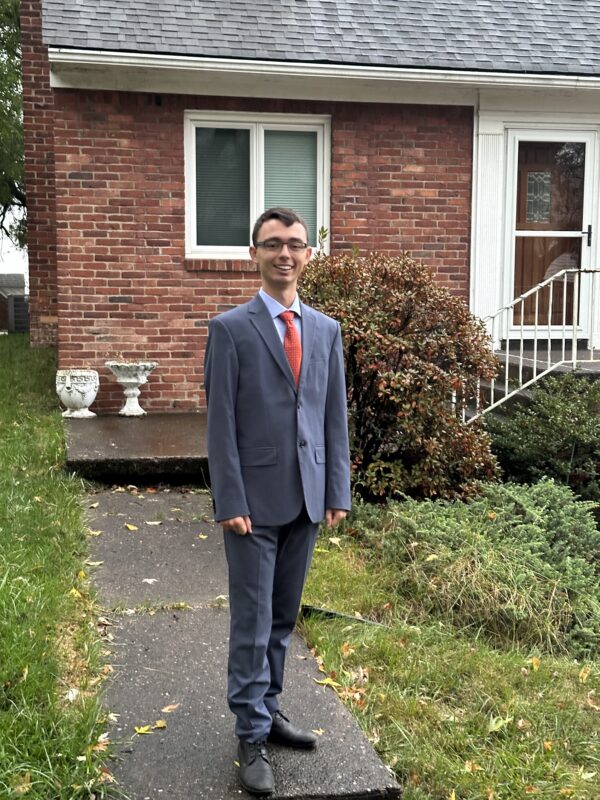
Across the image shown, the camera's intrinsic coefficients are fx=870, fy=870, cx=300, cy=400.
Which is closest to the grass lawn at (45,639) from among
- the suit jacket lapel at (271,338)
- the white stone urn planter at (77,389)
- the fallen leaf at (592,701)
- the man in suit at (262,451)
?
the man in suit at (262,451)

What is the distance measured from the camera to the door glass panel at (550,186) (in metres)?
9.43

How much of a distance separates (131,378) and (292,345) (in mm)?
5403

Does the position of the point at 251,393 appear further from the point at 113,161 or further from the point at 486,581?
the point at 113,161

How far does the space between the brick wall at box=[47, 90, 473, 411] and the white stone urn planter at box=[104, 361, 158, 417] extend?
0.29 metres

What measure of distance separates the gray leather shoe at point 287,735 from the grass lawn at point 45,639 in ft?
1.96

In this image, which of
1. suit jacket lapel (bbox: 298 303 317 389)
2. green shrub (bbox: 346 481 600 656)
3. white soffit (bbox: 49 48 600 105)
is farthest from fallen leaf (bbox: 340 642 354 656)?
white soffit (bbox: 49 48 600 105)

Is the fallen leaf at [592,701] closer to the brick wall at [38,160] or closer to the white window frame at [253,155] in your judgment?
the white window frame at [253,155]

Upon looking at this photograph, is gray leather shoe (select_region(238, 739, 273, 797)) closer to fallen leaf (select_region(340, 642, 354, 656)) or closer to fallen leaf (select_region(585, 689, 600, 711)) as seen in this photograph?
fallen leaf (select_region(340, 642, 354, 656))

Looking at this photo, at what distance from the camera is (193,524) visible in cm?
569

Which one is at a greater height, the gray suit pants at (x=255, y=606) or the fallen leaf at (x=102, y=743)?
the gray suit pants at (x=255, y=606)

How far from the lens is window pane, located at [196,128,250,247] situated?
8.62 meters

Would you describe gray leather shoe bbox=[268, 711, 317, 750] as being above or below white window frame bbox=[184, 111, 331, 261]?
below

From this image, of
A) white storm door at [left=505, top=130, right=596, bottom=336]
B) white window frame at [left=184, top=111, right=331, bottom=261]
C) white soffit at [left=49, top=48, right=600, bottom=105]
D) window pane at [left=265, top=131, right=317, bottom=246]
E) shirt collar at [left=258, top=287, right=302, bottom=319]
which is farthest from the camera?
white storm door at [left=505, top=130, right=596, bottom=336]

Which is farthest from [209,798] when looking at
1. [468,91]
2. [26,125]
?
[26,125]
